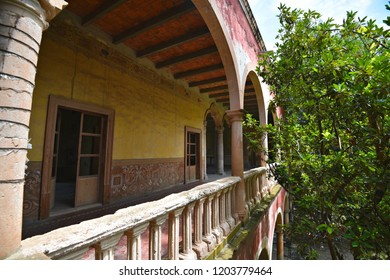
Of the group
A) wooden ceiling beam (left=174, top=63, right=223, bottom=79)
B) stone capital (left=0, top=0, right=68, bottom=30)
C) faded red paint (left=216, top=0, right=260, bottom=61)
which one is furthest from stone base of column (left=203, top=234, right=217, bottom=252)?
wooden ceiling beam (left=174, top=63, right=223, bottom=79)

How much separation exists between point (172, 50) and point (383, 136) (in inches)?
181

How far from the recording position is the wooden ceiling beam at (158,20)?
3.46 meters

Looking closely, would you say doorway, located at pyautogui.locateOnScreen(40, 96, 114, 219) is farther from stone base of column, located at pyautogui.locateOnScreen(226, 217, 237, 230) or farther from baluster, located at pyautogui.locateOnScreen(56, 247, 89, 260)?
baluster, located at pyautogui.locateOnScreen(56, 247, 89, 260)

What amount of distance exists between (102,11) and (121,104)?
1.94 m

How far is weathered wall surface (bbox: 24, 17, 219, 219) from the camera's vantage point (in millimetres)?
3412

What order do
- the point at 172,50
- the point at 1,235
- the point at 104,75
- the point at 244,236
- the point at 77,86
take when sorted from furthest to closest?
the point at 172,50 < the point at 104,75 < the point at 77,86 < the point at 244,236 < the point at 1,235

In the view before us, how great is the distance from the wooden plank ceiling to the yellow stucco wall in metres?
0.69

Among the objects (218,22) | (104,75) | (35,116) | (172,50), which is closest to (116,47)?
(104,75)

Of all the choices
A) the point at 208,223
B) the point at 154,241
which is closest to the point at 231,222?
the point at 208,223

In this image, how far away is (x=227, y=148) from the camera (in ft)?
49.4

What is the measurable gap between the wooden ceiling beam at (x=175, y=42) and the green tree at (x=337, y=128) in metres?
1.63

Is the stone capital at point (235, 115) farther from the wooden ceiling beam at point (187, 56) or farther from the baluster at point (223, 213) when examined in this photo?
the wooden ceiling beam at point (187, 56)

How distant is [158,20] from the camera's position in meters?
3.72

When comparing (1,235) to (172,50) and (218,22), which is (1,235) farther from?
(172,50)
